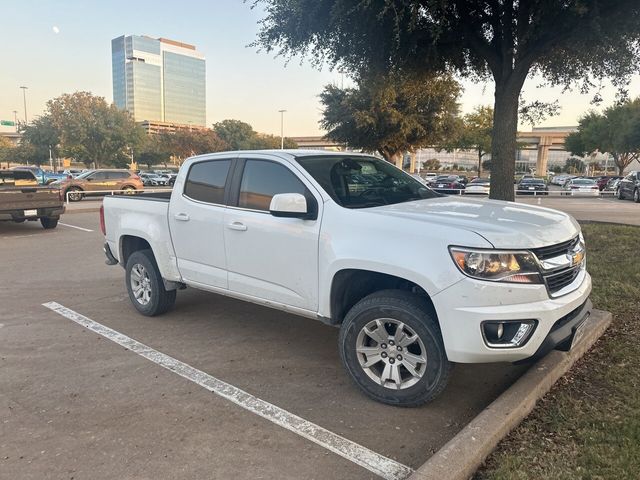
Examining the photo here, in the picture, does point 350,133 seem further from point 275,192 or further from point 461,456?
point 461,456

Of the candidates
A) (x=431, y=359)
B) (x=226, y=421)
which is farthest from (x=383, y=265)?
(x=226, y=421)

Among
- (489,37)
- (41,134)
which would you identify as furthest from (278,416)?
(41,134)

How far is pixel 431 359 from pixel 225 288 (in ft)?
6.94

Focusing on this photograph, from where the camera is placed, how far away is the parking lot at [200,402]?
295 centimetres

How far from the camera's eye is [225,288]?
4652 mm

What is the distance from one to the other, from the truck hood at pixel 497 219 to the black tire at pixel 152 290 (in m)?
2.84

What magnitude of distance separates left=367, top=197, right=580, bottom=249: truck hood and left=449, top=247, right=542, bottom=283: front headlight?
0.06m

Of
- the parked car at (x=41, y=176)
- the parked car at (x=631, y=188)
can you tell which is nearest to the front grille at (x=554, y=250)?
the parked car at (x=41, y=176)

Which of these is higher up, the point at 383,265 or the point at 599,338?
the point at 383,265

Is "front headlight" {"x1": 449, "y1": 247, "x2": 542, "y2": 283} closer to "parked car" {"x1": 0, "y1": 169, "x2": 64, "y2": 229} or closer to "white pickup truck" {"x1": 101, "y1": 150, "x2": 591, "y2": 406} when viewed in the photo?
"white pickup truck" {"x1": 101, "y1": 150, "x2": 591, "y2": 406}

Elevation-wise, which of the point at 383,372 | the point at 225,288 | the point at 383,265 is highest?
the point at 383,265

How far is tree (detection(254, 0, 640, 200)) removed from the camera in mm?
7408

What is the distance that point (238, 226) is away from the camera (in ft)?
14.5

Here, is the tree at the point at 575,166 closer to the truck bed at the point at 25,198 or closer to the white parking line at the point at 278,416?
the truck bed at the point at 25,198
